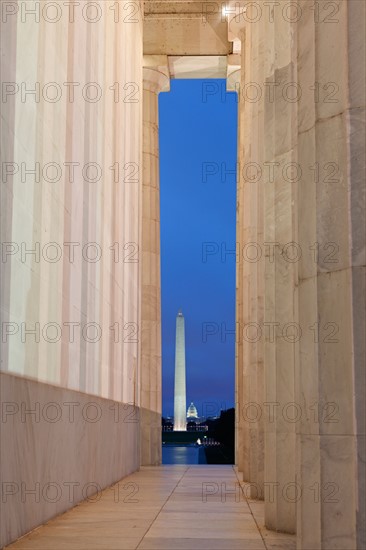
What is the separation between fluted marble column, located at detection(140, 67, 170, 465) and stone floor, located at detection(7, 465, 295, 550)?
1705 cm

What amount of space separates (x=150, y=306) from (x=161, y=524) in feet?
92.1

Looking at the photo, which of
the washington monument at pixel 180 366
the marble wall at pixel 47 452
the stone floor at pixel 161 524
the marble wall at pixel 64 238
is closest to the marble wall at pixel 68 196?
the marble wall at pixel 64 238

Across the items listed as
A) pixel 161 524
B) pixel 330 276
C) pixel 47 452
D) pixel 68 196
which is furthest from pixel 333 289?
pixel 68 196

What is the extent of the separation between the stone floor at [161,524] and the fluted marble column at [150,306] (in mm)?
17051

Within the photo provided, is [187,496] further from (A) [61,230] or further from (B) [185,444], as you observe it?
(B) [185,444]

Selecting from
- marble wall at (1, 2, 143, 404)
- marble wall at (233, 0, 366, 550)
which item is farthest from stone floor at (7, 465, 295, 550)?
marble wall at (233, 0, 366, 550)

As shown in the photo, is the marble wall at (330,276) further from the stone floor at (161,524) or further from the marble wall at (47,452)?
the marble wall at (47,452)

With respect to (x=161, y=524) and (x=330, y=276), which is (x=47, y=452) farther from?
(x=330, y=276)

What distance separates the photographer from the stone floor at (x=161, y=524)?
48.7 ft

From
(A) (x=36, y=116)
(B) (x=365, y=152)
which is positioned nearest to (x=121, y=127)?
(A) (x=36, y=116)

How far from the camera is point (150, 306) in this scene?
45.5 metres

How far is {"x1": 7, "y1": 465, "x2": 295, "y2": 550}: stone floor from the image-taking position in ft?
48.7

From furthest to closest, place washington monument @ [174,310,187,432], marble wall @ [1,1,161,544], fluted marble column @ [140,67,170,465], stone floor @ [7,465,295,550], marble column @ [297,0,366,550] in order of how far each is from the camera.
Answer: washington monument @ [174,310,187,432]
fluted marble column @ [140,67,170,465]
marble wall @ [1,1,161,544]
stone floor @ [7,465,295,550]
marble column @ [297,0,366,550]

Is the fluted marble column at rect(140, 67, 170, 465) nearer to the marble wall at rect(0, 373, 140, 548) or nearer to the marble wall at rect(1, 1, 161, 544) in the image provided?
the marble wall at rect(1, 1, 161, 544)
